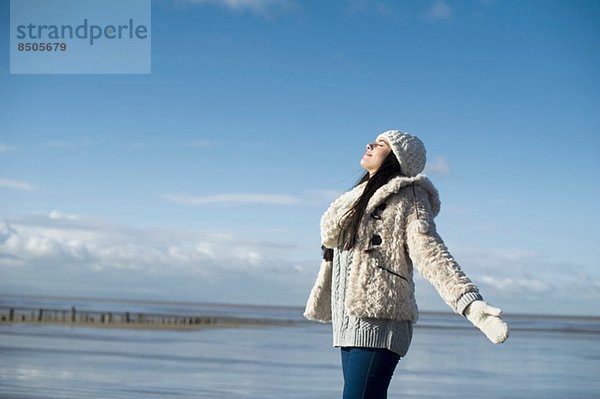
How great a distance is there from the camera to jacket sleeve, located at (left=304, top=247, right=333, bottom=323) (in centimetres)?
396

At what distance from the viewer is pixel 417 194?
12.1 ft

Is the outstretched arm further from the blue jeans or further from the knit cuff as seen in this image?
the blue jeans

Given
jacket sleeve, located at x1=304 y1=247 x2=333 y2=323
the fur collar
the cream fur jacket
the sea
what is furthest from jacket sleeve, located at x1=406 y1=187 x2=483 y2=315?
the sea

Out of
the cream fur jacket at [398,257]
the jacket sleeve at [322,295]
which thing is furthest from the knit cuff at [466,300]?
the jacket sleeve at [322,295]

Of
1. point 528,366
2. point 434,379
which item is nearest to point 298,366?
point 434,379

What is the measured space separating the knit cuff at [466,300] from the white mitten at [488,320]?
14 mm

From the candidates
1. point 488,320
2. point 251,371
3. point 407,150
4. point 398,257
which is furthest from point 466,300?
point 251,371

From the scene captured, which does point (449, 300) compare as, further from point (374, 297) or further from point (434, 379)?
point (434, 379)

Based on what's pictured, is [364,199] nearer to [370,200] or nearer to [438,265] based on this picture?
[370,200]

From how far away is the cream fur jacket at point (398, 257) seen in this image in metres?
3.55

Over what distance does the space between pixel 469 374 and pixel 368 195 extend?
1148 centimetres

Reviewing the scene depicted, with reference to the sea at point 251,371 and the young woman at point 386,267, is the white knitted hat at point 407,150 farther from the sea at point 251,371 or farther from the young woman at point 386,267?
the sea at point 251,371

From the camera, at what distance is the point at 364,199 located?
3.68m

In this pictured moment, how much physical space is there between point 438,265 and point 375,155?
21.6 inches
